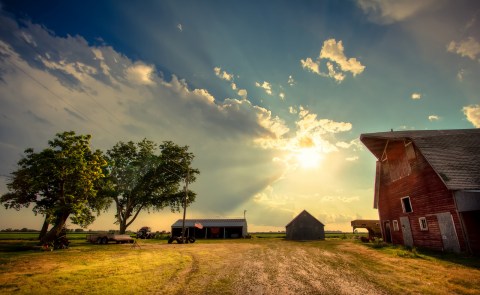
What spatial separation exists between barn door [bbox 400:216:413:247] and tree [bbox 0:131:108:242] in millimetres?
31354

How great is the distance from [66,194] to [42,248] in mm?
5020

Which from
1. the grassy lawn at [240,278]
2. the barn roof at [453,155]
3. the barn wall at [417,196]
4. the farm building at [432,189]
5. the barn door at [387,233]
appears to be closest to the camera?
the grassy lawn at [240,278]

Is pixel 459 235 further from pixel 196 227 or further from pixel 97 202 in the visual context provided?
pixel 196 227

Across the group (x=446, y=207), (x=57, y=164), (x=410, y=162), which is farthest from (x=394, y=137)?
(x=57, y=164)

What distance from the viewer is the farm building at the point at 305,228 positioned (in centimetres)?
5219

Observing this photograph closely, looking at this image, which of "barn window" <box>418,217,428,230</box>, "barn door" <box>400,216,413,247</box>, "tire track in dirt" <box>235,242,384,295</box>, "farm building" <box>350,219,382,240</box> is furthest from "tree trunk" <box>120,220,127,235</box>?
"barn window" <box>418,217,428,230</box>

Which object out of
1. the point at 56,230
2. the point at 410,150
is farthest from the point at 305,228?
the point at 56,230

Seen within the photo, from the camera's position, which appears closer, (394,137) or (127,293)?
(127,293)

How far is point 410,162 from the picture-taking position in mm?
22703

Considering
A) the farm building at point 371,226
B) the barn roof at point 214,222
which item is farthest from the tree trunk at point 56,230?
the farm building at point 371,226

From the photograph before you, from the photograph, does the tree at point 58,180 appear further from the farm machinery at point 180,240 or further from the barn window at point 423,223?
the barn window at point 423,223

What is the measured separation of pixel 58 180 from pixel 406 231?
1340 inches

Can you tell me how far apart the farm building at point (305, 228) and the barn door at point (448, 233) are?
116ft

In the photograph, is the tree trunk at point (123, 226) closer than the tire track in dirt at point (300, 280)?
No
